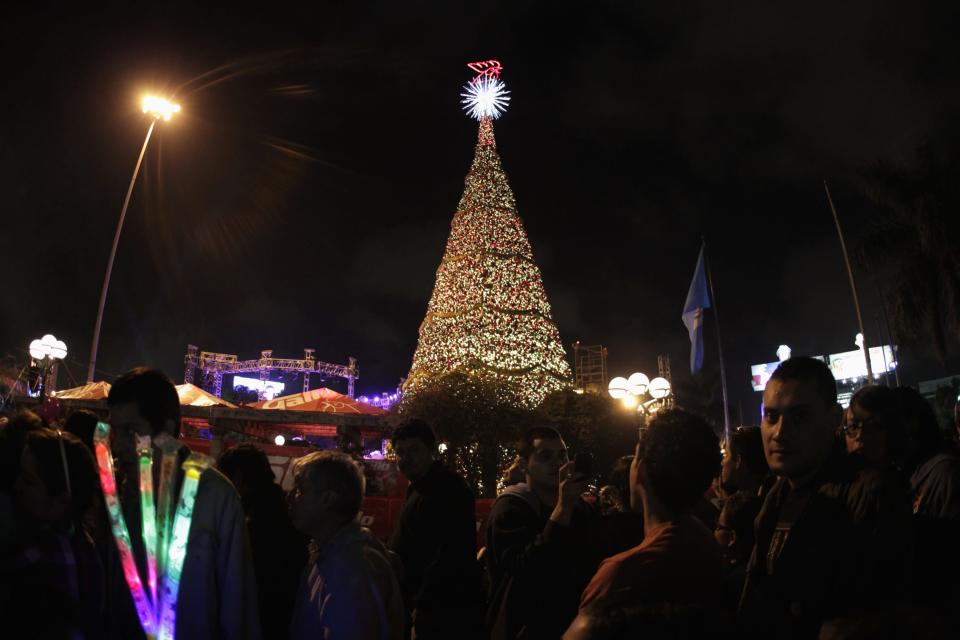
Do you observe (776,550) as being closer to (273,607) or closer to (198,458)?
(198,458)

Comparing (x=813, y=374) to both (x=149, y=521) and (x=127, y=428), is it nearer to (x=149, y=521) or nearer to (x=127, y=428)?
(x=149, y=521)

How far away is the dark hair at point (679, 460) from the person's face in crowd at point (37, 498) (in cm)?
243

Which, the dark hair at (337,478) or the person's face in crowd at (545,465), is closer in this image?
the dark hair at (337,478)

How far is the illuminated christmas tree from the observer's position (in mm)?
22844

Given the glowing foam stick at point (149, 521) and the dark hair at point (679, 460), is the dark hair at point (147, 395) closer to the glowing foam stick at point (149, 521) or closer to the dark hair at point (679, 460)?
the glowing foam stick at point (149, 521)

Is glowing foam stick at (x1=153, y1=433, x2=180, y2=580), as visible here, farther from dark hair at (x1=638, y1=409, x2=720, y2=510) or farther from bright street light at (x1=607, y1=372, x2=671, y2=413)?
bright street light at (x1=607, y1=372, x2=671, y2=413)

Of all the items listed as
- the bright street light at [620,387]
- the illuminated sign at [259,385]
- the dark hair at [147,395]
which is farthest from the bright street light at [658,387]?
the illuminated sign at [259,385]

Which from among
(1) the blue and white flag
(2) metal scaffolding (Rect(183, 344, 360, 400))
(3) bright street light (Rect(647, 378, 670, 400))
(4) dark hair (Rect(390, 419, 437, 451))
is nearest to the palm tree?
(1) the blue and white flag

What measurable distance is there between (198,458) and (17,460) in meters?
1.29

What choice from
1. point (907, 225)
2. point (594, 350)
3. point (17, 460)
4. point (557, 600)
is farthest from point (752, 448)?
point (594, 350)

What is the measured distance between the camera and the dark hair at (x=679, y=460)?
2.06 m

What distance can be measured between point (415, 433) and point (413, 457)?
193 millimetres

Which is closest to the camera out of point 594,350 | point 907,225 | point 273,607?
point 273,607

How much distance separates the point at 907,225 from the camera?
22297 mm
